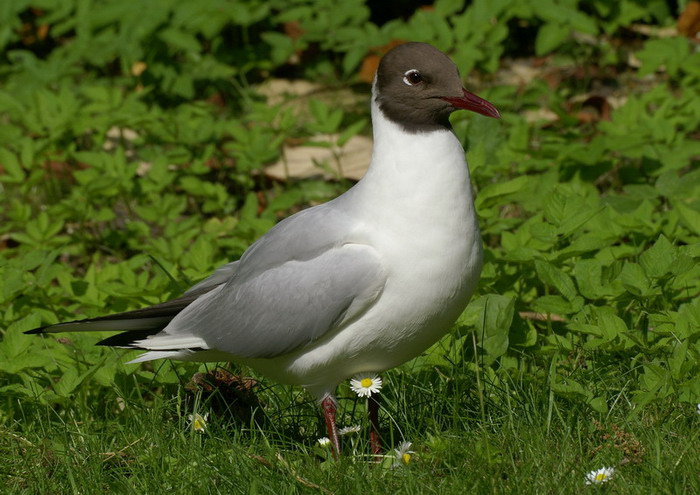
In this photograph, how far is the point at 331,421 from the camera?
3604mm

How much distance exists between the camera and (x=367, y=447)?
368cm

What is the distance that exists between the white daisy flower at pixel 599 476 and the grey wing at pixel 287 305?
A: 831 millimetres

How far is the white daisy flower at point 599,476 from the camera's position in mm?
3068

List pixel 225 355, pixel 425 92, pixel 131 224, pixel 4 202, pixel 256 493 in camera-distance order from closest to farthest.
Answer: pixel 256 493 < pixel 425 92 < pixel 225 355 < pixel 131 224 < pixel 4 202

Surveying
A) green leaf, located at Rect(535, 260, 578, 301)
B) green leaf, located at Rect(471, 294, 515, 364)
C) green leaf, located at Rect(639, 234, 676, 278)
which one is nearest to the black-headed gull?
green leaf, located at Rect(471, 294, 515, 364)

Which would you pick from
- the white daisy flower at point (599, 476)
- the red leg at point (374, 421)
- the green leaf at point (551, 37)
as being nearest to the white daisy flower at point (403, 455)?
the red leg at point (374, 421)

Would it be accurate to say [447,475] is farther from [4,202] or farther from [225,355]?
[4,202]

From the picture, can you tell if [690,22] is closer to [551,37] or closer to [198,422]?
[551,37]

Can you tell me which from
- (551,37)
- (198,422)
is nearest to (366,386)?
(198,422)

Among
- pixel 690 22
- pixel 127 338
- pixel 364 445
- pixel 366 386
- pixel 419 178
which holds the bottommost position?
pixel 364 445

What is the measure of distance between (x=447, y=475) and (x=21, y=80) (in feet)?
16.3

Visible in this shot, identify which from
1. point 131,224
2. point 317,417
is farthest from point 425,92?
point 131,224

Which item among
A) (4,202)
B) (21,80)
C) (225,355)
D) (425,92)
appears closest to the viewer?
(425,92)

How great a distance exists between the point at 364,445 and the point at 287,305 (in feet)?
1.81
